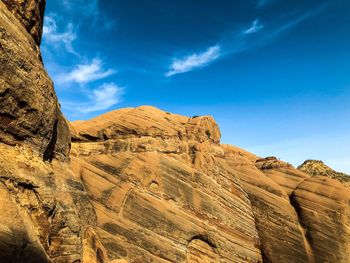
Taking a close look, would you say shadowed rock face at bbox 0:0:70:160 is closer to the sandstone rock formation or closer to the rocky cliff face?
the rocky cliff face

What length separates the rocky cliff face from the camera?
11.8 meters

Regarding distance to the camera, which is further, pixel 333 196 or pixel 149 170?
pixel 333 196

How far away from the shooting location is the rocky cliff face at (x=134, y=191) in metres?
11.8

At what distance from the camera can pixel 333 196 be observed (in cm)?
2833

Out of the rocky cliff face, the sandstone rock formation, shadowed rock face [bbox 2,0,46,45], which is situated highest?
the sandstone rock formation

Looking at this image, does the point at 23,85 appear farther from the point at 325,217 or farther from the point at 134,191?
the point at 325,217

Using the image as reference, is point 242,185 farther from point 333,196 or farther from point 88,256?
point 88,256

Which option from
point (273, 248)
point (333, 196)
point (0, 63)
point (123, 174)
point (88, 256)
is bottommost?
point (88, 256)

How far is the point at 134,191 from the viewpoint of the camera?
21266 millimetres

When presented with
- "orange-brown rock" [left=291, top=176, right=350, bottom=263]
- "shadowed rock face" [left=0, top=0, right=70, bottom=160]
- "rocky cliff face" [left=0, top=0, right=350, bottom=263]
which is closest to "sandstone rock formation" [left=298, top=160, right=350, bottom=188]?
"rocky cliff face" [left=0, top=0, right=350, bottom=263]

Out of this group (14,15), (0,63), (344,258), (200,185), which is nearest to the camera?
(0,63)

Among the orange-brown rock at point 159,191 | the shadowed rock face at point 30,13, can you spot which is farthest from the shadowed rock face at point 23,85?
the orange-brown rock at point 159,191

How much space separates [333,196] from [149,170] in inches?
683

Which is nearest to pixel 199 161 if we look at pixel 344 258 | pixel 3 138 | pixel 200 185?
pixel 200 185
